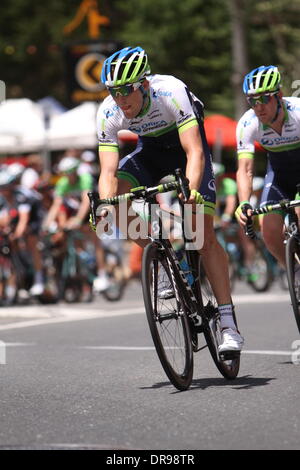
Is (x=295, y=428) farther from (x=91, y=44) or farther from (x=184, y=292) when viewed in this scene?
(x=91, y=44)

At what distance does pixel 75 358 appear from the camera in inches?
370

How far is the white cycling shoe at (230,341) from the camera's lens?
7.71m

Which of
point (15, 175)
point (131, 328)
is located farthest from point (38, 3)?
point (131, 328)

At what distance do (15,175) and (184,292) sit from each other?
9.67 m

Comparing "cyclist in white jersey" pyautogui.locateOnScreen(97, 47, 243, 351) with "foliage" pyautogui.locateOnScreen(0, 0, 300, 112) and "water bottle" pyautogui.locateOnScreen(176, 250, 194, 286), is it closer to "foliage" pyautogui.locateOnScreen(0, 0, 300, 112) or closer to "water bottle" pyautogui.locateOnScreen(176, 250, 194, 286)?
"water bottle" pyautogui.locateOnScreen(176, 250, 194, 286)

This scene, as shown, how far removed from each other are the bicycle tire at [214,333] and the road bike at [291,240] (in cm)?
58

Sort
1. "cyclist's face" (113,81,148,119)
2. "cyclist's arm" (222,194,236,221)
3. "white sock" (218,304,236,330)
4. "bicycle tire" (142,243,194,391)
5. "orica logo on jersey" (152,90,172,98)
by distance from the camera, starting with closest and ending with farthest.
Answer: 1. "bicycle tire" (142,243,194,391)
2. "cyclist's face" (113,81,148,119)
3. "orica logo on jersey" (152,90,172,98)
4. "white sock" (218,304,236,330)
5. "cyclist's arm" (222,194,236,221)

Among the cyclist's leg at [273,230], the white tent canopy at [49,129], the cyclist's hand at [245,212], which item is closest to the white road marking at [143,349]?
the cyclist's leg at [273,230]

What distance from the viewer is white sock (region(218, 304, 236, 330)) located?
310 inches

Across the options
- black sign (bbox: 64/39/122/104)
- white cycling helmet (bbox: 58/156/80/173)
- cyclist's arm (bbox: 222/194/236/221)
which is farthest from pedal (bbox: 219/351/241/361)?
black sign (bbox: 64/39/122/104)

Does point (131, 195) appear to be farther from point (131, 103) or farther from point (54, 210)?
point (54, 210)

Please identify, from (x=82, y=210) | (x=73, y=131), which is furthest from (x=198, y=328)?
(x=73, y=131)

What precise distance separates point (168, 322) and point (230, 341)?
0.60 metres

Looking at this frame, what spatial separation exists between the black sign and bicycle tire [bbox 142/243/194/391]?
13.5 m
